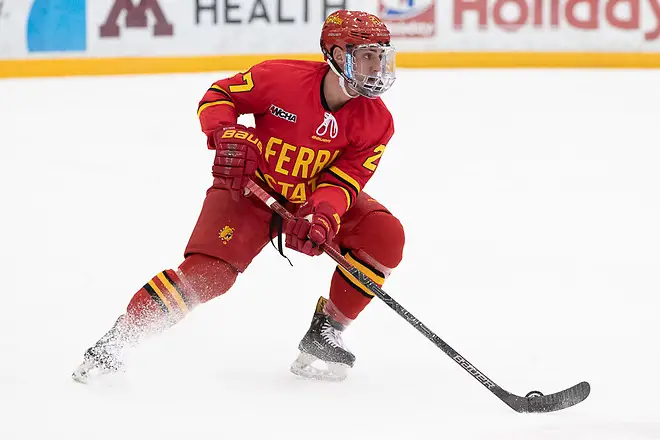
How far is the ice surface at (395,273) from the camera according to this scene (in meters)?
2.52

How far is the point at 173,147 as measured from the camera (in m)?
5.28

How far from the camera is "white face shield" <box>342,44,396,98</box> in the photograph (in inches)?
104

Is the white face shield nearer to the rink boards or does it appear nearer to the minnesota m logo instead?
the rink boards

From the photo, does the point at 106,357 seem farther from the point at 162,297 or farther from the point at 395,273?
the point at 395,273

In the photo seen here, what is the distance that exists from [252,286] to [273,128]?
930 millimetres

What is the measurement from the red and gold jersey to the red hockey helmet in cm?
12

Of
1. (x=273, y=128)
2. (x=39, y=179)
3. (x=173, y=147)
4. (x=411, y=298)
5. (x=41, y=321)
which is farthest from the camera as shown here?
(x=173, y=147)

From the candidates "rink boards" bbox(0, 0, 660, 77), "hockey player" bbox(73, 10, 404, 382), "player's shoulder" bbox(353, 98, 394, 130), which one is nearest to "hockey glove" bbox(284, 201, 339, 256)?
"hockey player" bbox(73, 10, 404, 382)

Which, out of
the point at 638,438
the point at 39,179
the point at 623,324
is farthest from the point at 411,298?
the point at 39,179

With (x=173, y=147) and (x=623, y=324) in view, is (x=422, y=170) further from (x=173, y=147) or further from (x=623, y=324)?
(x=623, y=324)

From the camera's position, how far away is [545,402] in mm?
2549

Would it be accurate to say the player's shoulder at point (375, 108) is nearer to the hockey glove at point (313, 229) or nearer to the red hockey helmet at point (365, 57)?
the red hockey helmet at point (365, 57)

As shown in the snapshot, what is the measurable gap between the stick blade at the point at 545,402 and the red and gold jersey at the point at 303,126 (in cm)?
63

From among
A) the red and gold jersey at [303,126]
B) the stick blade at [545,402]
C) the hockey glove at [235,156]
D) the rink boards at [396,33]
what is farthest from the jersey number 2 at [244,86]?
the rink boards at [396,33]
